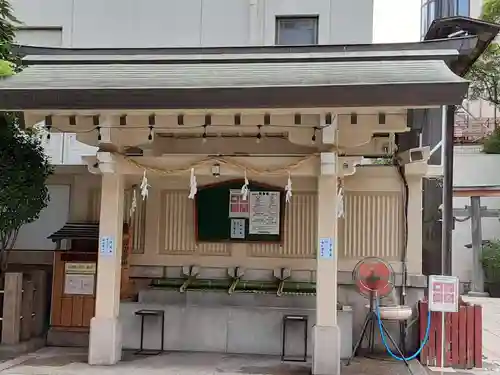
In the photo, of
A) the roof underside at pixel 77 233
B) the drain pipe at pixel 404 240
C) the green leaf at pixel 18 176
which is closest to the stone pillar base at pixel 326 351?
the drain pipe at pixel 404 240

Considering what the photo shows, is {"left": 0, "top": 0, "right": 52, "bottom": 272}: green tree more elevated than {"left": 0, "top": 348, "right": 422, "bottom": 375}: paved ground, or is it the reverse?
{"left": 0, "top": 0, "right": 52, "bottom": 272}: green tree

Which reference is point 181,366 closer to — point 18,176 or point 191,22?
point 18,176

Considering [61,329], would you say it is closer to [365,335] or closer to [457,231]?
[365,335]

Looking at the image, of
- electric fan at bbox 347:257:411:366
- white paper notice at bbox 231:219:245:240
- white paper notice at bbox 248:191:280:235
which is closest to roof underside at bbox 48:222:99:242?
white paper notice at bbox 231:219:245:240

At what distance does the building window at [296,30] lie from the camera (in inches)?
594

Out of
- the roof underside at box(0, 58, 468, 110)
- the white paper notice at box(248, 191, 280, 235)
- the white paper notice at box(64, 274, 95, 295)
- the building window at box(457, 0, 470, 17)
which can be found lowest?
the white paper notice at box(64, 274, 95, 295)

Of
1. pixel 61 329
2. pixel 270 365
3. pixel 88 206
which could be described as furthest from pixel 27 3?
pixel 270 365

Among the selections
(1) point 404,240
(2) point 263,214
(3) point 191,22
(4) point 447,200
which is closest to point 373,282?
(1) point 404,240

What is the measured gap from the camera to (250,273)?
33.7 ft

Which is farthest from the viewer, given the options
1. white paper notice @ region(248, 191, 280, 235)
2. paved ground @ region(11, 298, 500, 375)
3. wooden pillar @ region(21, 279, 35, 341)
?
white paper notice @ region(248, 191, 280, 235)

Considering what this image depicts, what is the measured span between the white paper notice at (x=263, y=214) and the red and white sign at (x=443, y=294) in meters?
2.77

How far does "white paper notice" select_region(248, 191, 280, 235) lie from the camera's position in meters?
10.1

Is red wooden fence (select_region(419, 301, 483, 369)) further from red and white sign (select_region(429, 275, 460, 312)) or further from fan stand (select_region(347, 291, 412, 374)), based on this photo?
red and white sign (select_region(429, 275, 460, 312))

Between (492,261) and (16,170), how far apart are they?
1883 cm
